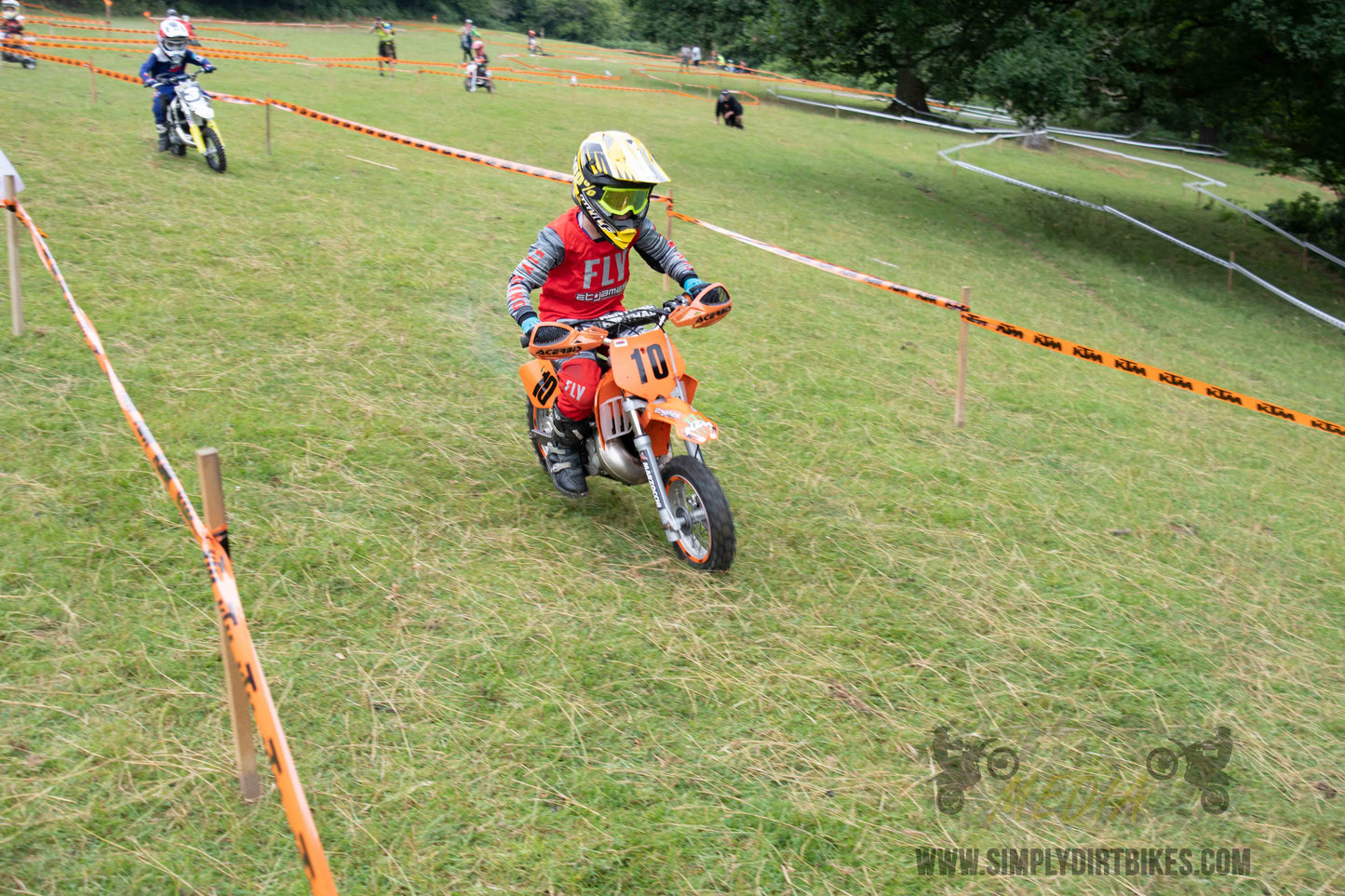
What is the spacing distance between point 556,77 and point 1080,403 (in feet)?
105

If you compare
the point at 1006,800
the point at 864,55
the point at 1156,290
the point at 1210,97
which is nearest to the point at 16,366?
the point at 1006,800

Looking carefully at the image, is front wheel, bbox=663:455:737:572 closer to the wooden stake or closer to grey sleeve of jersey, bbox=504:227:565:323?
grey sleeve of jersey, bbox=504:227:565:323

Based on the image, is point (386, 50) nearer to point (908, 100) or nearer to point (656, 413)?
point (908, 100)

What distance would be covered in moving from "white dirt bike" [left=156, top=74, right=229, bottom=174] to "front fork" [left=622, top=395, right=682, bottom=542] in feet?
31.0

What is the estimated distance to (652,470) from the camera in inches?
203

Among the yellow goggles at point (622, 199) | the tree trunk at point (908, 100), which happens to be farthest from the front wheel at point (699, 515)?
the tree trunk at point (908, 100)

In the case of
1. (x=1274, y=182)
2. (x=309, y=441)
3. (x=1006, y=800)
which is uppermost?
(x=1274, y=182)

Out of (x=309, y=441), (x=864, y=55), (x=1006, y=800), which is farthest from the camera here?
(x=864, y=55)

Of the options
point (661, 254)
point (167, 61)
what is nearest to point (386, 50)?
point (167, 61)

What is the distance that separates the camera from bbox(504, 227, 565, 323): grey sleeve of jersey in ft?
17.0

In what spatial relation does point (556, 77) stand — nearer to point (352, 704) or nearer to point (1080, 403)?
point (1080, 403)

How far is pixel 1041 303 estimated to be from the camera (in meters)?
13.0

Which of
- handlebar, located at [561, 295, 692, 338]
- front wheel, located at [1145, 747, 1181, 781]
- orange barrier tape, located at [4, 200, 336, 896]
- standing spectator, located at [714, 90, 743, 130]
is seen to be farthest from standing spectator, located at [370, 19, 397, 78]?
front wheel, located at [1145, 747, 1181, 781]

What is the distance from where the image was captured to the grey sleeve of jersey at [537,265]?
5188 millimetres
